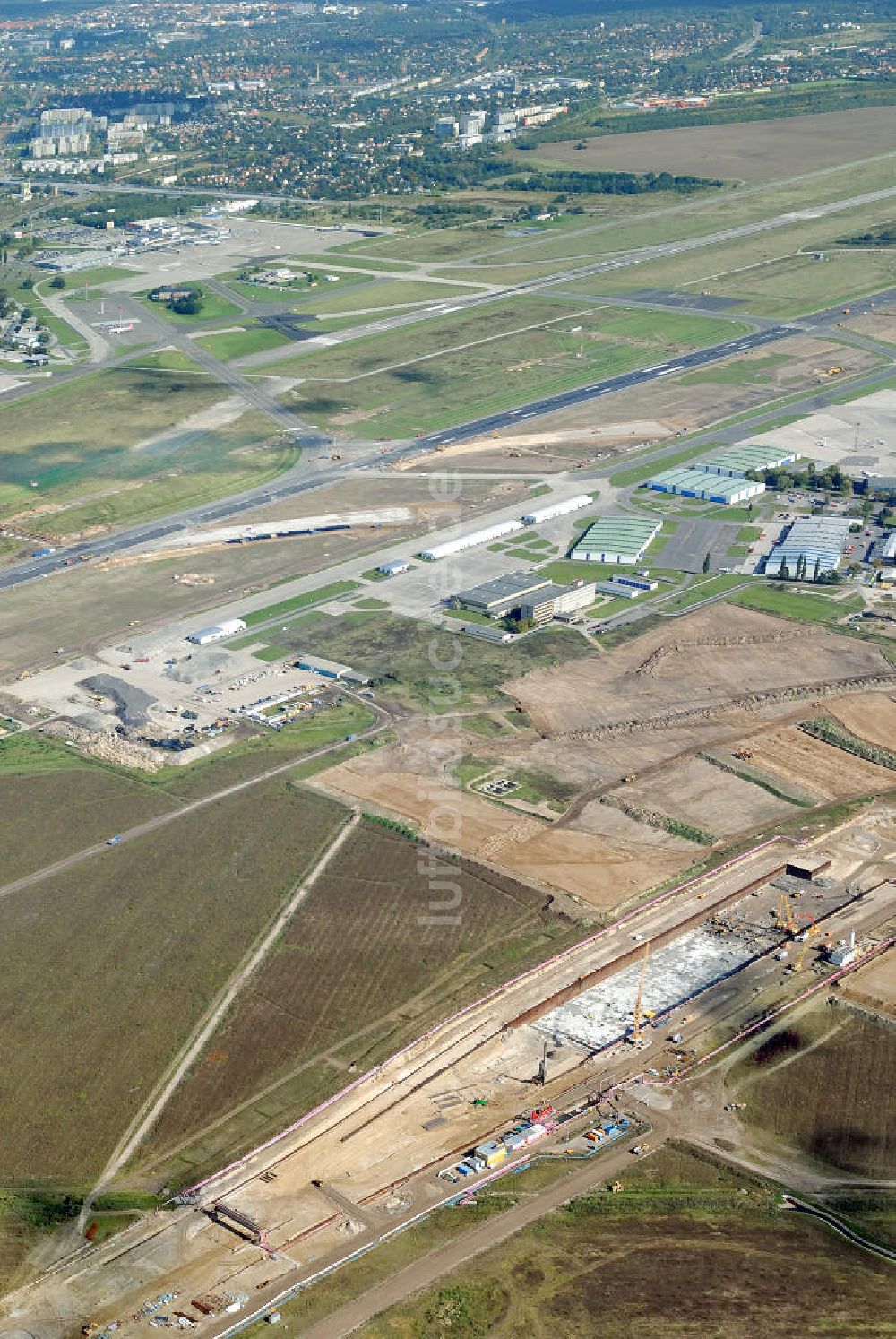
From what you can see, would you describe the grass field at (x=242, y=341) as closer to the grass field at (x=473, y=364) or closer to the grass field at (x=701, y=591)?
the grass field at (x=473, y=364)

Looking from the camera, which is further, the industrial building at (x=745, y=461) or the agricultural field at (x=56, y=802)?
the industrial building at (x=745, y=461)

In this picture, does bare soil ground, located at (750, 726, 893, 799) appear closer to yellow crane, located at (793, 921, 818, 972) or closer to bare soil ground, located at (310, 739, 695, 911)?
bare soil ground, located at (310, 739, 695, 911)

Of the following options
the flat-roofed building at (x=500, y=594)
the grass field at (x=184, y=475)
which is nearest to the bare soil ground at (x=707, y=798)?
the flat-roofed building at (x=500, y=594)

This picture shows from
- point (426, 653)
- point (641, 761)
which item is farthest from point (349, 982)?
point (426, 653)

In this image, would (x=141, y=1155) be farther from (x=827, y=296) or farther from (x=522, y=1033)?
(x=827, y=296)

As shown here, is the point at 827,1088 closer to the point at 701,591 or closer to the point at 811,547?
the point at 701,591

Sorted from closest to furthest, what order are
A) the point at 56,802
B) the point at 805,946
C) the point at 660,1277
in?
the point at 660,1277
the point at 805,946
the point at 56,802

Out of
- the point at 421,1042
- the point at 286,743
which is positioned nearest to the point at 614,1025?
the point at 421,1042
